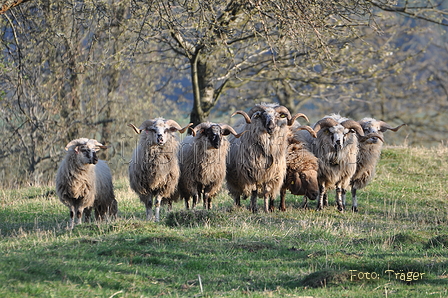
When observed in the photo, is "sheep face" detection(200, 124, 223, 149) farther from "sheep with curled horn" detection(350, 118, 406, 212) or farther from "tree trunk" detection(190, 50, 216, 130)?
"tree trunk" detection(190, 50, 216, 130)

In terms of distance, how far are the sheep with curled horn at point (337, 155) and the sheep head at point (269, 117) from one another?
1.03m

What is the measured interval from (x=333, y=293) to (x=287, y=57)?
14.0 m

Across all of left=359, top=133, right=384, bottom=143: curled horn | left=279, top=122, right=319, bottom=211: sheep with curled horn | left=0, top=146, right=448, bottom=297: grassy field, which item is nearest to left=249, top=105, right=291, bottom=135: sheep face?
left=279, top=122, right=319, bottom=211: sheep with curled horn

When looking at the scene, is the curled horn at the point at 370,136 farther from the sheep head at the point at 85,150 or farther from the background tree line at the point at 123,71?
the sheep head at the point at 85,150

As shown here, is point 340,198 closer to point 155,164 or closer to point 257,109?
point 257,109

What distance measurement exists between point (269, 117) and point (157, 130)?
249 centimetres

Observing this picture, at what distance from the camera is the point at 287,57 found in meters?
19.5

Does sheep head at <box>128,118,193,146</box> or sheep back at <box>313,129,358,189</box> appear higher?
sheep head at <box>128,118,193,146</box>

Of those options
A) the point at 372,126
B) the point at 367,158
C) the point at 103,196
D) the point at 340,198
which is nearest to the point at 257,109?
the point at 340,198

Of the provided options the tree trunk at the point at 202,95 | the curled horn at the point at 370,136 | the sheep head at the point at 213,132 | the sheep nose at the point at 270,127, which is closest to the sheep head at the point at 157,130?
the sheep head at the point at 213,132

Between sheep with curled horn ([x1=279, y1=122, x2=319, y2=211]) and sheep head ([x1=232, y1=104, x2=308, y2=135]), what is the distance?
688 mm

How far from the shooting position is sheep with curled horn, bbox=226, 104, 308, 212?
12.4 meters

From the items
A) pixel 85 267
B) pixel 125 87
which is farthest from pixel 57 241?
pixel 125 87

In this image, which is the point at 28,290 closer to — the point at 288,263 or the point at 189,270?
the point at 189,270
